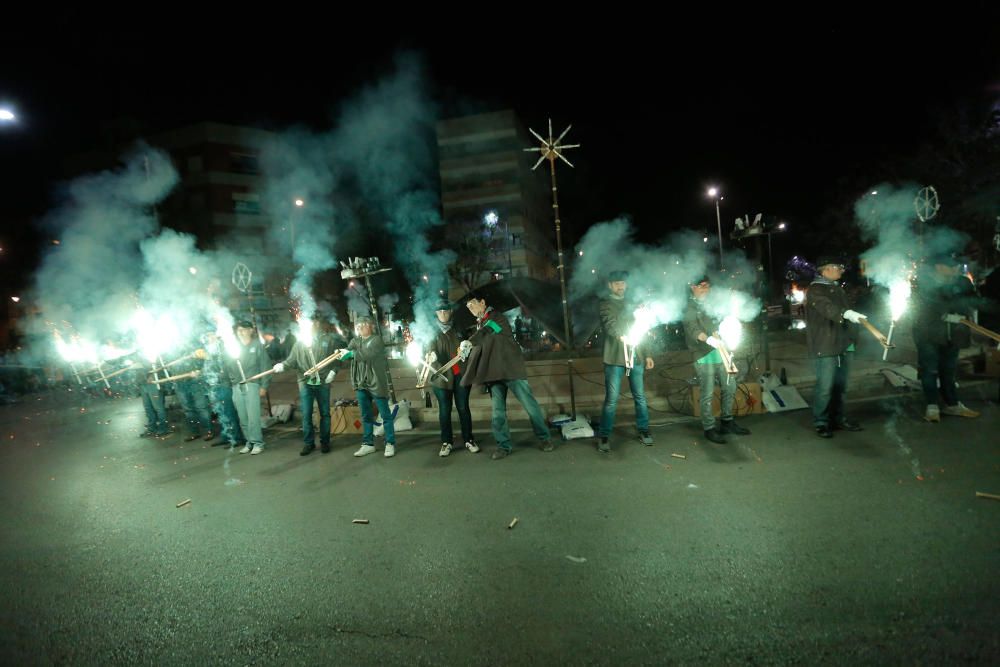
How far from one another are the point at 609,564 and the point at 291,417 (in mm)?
7083

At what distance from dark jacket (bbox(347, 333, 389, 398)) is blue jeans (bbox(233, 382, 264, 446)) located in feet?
5.50

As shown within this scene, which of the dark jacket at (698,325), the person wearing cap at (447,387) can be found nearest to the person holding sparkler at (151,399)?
the person wearing cap at (447,387)

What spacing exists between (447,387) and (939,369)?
596cm

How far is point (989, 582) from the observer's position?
261 centimetres

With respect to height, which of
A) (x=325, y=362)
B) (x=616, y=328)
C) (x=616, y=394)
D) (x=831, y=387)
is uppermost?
(x=616, y=328)

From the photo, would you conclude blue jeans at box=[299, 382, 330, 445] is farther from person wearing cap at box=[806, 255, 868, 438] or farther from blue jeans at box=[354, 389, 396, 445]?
person wearing cap at box=[806, 255, 868, 438]

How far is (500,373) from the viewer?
18.6 ft

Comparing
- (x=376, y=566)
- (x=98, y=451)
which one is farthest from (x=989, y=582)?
(x=98, y=451)

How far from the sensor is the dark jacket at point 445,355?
5961mm

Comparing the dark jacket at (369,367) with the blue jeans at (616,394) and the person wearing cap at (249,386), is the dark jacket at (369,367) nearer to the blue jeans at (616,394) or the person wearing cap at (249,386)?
the person wearing cap at (249,386)

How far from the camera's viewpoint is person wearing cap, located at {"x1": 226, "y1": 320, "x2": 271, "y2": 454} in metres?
6.73

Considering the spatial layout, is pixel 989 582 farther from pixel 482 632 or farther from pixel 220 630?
pixel 220 630

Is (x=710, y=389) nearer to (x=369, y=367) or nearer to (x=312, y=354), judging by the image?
(x=369, y=367)

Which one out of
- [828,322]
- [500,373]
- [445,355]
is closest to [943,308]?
[828,322]
